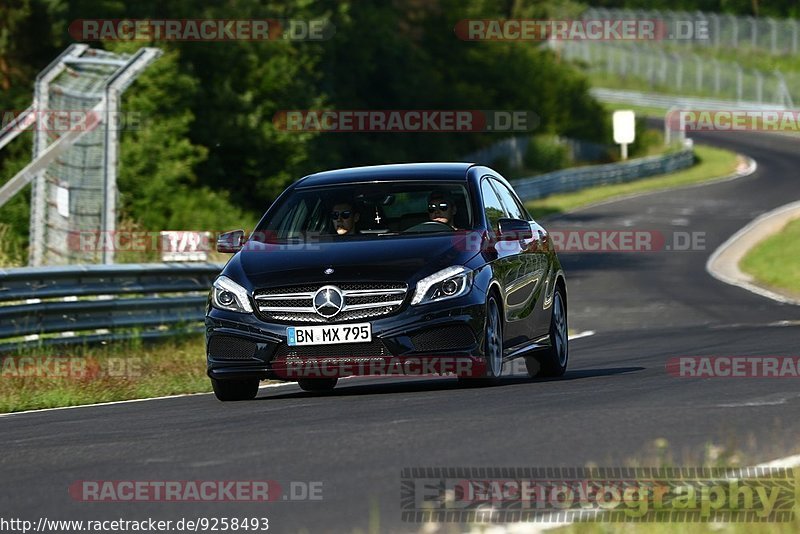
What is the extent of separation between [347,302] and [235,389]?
4.35 ft

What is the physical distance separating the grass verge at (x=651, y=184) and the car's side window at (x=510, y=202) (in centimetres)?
3663

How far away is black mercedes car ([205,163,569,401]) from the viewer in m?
10.7

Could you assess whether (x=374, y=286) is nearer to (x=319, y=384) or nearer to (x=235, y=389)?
(x=235, y=389)

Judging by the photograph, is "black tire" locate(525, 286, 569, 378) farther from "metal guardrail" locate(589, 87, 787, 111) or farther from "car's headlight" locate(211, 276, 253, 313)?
"metal guardrail" locate(589, 87, 787, 111)

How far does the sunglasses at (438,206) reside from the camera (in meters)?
11.8

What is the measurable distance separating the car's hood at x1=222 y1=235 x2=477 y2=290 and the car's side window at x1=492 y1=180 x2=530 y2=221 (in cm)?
167

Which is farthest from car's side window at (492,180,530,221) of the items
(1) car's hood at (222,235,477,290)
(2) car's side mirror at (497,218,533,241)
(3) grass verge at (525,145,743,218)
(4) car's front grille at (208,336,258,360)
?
(3) grass verge at (525,145,743,218)

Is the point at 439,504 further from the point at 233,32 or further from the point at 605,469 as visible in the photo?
the point at 233,32

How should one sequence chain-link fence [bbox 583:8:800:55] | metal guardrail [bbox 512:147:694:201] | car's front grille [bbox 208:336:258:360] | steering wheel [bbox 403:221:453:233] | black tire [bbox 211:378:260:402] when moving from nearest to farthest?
car's front grille [bbox 208:336:258:360]
black tire [bbox 211:378:260:402]
steering wheel [bbox 403:221:453:233]
metal guardrail [bbox 512:147:694:201]
chain-link fence [bbox 583:8:800:55]

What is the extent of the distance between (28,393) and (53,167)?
8.10 meters

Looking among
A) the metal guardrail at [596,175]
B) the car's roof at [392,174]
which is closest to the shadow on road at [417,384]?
the car's roof at [392,174]

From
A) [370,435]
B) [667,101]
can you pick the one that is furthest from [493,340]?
[667,101]

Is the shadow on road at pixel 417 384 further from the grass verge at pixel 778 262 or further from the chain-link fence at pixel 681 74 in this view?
the chain-link fence at pixel 681 74

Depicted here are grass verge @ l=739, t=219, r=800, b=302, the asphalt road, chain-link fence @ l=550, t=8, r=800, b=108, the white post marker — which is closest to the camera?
the asphalt road
